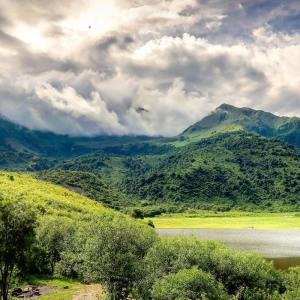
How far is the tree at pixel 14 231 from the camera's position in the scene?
52.6 metres

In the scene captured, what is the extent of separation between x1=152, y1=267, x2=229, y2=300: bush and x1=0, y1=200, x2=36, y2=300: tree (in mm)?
20063

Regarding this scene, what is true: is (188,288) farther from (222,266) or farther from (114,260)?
(222,266)

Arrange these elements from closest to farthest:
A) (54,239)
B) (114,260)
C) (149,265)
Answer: (114,260) → (149,265) → (54,239)

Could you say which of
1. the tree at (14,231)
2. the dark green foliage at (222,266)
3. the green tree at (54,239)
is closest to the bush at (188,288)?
the dark green foliage at (222,266)

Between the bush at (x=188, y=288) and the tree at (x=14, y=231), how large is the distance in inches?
790

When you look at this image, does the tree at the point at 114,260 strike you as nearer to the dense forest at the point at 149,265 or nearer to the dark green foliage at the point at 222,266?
the dense forest at the point at 149,265

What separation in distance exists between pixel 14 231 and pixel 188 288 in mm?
25657

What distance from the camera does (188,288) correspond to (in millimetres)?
60594

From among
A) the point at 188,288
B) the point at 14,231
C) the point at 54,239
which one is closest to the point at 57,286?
the point at 54,239

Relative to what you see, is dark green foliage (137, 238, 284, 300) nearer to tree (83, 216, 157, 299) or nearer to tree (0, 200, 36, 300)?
tree (83, 216, 157, 299)

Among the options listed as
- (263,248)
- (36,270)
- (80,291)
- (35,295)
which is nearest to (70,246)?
(36,270)

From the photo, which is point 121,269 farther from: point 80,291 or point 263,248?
point 263,248

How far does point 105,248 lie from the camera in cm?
6831

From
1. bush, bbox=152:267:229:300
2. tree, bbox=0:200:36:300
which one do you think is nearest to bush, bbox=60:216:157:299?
bush, bbox=152:267:229:300
